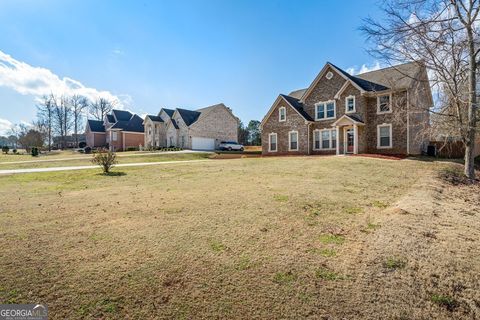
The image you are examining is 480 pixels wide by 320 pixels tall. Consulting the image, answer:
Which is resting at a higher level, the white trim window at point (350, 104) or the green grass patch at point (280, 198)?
the white trim window at point (350, 104)

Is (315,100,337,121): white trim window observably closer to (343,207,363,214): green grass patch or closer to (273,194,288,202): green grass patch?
(273,194,288,202): green grass patch

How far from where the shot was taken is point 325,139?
24688 mm

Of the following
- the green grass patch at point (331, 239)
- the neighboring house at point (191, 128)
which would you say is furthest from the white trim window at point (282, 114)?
the green grass patch at point (331, 239)

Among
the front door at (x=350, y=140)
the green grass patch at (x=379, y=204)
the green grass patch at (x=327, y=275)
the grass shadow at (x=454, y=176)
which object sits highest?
the front door at (x=350, y=140)

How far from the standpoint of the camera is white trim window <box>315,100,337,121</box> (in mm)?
24250

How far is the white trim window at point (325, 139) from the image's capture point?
24125mm

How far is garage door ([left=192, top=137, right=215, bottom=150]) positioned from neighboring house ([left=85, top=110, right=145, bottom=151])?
46.5 feet

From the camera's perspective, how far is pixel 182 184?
10.5 m

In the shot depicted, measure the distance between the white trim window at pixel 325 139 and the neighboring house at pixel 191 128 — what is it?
794 inches

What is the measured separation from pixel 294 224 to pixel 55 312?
14.3ft

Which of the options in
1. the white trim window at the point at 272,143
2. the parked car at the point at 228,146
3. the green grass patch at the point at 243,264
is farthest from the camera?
the parked car at the point at 228,146

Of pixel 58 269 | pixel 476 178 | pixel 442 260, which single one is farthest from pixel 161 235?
pixel 476 178

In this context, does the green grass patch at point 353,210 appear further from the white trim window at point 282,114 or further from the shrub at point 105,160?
the white trim window at point 282,114

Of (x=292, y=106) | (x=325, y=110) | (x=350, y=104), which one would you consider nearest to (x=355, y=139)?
(x=350, y=104)
